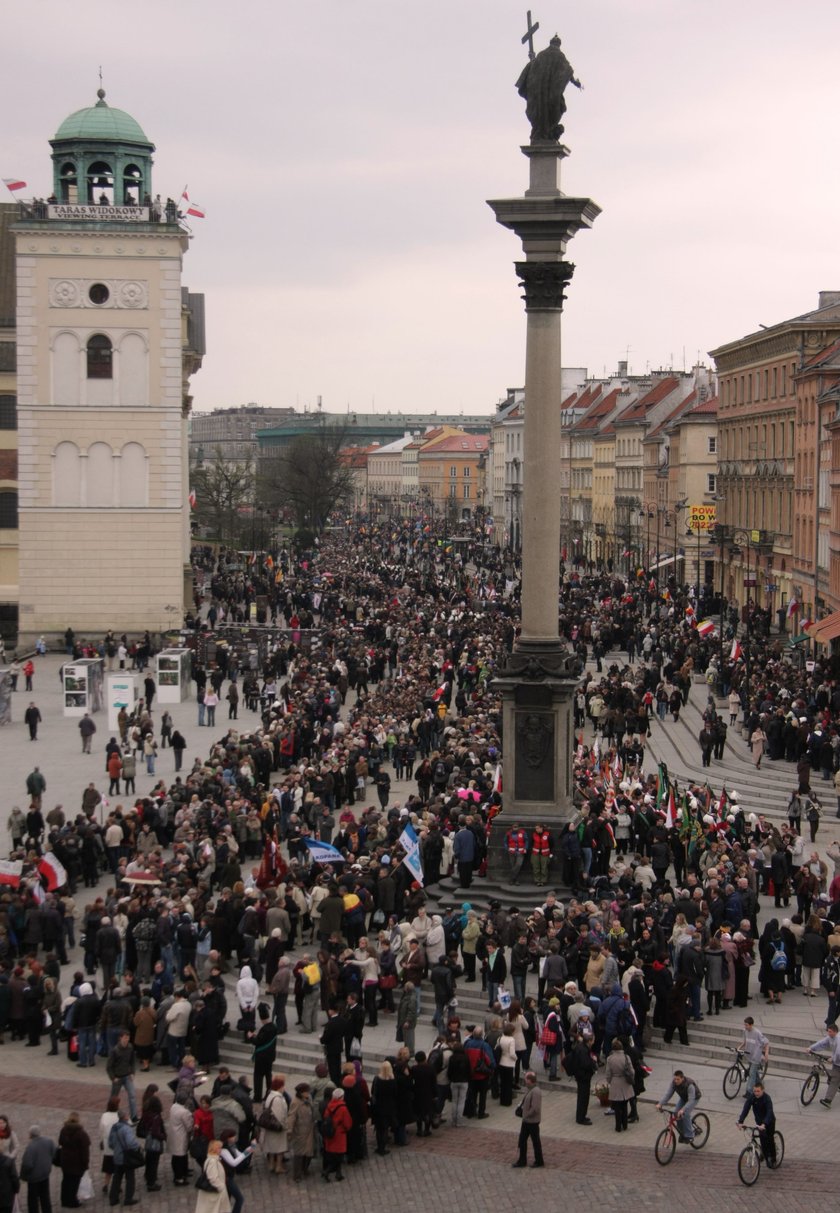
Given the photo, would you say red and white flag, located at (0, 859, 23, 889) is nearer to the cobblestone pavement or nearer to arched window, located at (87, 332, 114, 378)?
the cobblestone pavement

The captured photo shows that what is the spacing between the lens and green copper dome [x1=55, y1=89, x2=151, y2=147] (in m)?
60.9

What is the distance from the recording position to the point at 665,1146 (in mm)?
17016

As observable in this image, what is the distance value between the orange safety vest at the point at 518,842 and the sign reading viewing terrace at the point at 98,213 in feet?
128

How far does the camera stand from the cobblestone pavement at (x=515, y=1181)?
642 inches

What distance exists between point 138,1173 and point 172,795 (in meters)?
12.5

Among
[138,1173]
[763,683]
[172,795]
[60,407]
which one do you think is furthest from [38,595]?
[138,1173]

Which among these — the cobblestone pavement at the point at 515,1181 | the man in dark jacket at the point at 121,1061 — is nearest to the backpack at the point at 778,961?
the cobblestone pavement at the point at 515,1181

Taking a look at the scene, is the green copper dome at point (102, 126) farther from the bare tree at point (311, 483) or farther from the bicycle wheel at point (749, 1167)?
the bare tree at point (311, 483)

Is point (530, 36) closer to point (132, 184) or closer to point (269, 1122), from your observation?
point (269, 1122)

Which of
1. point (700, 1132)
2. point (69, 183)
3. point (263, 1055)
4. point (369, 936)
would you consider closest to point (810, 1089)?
point (700, 1132)

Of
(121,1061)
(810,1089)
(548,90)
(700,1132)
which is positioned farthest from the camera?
(548,90)

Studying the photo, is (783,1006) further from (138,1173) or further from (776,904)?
(138,1173)

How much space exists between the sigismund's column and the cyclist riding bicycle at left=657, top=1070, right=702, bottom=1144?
847 cm

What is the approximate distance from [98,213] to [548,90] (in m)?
36.0
